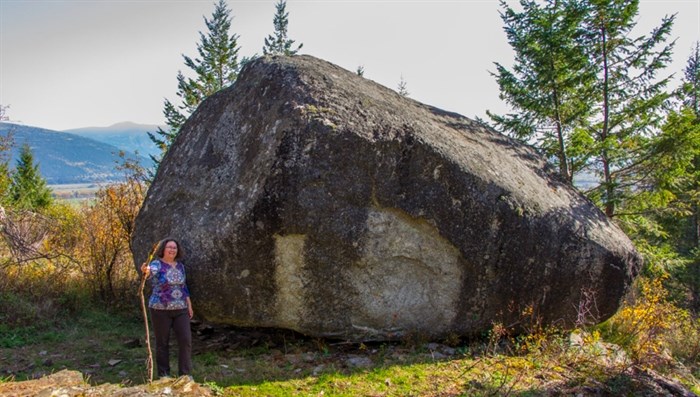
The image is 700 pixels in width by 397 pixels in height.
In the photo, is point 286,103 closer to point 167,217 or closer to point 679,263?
point 167,217

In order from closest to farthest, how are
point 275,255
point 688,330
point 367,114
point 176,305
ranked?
point 176,305
point 275,255
point 367,114
point 688,330

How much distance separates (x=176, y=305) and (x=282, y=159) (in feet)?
7.67

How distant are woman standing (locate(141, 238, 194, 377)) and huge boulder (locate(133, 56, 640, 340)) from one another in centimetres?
54

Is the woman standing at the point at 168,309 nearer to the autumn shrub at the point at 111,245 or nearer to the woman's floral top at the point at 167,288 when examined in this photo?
the woman's floral top at the point at 167,288

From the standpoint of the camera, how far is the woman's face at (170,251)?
234 inches

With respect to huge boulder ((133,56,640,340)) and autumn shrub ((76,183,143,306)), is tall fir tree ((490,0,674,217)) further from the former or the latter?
autumn shrub ((76,183,143,306))

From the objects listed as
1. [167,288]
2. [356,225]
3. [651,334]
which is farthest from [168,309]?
[651,334]

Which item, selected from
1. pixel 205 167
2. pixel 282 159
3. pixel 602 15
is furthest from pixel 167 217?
pixel 602 15

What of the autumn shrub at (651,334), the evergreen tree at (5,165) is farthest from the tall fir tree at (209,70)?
the autumn shrub at (651,334)

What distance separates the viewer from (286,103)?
663 cm

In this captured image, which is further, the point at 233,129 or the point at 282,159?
the point at 233,129

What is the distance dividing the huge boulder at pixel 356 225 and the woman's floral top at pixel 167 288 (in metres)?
0.53

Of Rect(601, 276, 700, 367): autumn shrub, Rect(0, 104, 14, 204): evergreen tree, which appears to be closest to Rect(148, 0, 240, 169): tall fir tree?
Rect(0, 104, 14, 204): evergreen tree

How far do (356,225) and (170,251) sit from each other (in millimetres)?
2496
